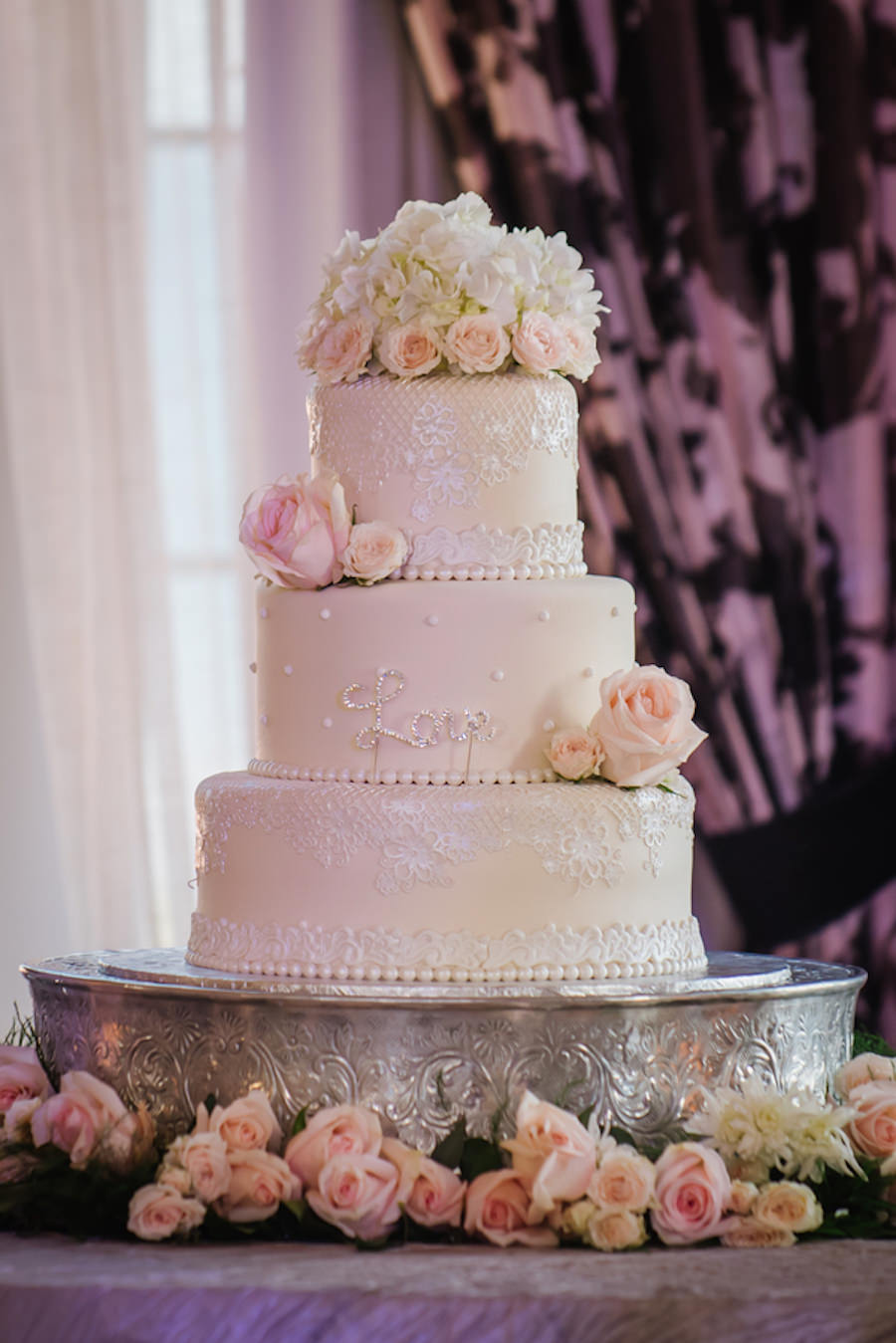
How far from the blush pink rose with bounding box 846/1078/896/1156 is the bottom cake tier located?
35 centimetres

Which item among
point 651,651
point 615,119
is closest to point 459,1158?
point 651,651

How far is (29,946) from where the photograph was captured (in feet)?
15.6

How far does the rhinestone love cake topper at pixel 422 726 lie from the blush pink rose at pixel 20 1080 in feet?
2.33

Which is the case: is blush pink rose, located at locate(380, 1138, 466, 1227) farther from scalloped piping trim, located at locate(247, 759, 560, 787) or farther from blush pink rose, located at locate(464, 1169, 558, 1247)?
scalloped piping trim, located at locate(247, 759, 560, 787)

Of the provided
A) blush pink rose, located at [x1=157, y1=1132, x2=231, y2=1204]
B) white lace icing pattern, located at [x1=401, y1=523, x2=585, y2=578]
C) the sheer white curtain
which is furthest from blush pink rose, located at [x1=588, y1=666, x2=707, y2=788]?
the sheer white curtain

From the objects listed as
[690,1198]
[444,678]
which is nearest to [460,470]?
[444,678]

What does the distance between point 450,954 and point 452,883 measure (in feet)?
0.34

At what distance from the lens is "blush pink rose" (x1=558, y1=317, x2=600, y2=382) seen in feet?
9.00

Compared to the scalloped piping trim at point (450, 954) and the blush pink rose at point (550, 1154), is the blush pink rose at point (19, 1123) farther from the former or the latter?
the blush pink rose at point (550, 1154)

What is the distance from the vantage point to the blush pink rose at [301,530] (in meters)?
2.63

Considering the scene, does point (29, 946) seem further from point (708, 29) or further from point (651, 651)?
point (708, 29)

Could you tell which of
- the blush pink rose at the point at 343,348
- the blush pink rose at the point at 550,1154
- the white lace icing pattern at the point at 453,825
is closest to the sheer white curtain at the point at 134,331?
the blush pink rose at the point at 343,348

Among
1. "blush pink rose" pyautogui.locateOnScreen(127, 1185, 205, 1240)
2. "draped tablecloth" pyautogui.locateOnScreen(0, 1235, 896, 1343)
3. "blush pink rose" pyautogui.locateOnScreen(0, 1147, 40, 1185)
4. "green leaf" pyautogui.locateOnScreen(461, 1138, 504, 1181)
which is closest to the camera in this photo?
"draped tablecloth" pyautogui.locateOnScreen(0, 1235, 896, 1343)

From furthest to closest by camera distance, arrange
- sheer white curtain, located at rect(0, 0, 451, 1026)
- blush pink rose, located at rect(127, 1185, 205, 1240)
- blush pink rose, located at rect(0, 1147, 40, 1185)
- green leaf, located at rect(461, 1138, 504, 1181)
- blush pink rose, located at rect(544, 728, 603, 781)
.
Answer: sheer white curtain, located at rect(0, 0, 451, 1026)
blush pink rose, located at rect(544, 728, 603, 781)
blush pink rose, located at rect(0, 1147, 40, 1185)
green leaf, located at rect(461, 1138, 504, 1181)
blush pink rose, located at rect(127, 1185, 205, 1240)
